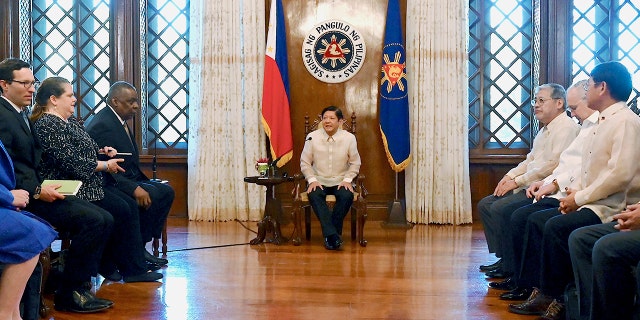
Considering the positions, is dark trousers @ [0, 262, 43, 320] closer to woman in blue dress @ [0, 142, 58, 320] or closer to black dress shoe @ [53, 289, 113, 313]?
woman in blue dress @ [0, 142, 58, 320]

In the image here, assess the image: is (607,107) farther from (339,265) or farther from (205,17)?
(205,17)

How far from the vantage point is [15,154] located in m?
2.98

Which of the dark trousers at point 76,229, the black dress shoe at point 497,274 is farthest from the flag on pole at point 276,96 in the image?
the dark trousers at point 76,229

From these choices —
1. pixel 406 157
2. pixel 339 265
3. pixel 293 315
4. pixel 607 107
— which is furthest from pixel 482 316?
pixel 406 157

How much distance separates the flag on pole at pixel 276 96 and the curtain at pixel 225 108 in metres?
0.19

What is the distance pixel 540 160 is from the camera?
4078 mm

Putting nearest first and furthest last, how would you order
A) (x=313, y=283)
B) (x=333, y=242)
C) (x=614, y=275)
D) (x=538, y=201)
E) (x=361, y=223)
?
Result: (x=614, y=275) < (x=538, y=201) < (x=313, y=283) < (x=333, y=242) < (x=361, y=223)

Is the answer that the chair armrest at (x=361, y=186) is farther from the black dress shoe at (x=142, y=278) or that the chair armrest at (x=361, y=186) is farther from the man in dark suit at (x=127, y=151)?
the black dress shoe at (x=142, y=278)

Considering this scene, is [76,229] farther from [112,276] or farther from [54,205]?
[112,276]

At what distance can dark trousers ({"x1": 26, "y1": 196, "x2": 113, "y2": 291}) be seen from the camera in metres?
3.15

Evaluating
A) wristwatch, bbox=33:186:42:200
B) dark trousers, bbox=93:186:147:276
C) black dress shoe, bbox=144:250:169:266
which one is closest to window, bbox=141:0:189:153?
black dress shoe, bbox=144:250:169:266

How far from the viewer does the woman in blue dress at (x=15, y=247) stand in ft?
7.81

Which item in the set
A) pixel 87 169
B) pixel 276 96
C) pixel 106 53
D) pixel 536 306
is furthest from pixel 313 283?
pixel 106 53

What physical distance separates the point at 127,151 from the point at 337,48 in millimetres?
2630
